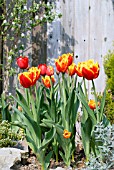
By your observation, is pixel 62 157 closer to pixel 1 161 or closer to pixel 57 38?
pixel 1 161

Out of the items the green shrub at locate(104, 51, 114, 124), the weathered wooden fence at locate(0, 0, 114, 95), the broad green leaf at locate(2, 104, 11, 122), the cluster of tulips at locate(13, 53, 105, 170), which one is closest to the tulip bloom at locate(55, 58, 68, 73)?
the cluster of tulips at locate(13, 53, 105, 170)

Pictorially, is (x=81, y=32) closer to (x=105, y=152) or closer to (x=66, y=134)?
(x=66, y=134)

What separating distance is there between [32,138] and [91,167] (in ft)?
2.13

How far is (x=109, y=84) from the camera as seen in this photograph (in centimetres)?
410

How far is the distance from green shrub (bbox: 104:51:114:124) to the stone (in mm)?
1653

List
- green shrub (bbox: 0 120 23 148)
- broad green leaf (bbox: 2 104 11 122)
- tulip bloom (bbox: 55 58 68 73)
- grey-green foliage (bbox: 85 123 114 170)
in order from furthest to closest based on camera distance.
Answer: broad green leaf (bbox: 2 104 11 122), green shrub (bbox: 0 120 23 148), tulip bloom (bbox: 55 58 68 73), grey-green foliage (bbox: 85 123 114 170)

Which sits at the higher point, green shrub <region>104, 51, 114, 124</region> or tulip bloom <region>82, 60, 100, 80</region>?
tulip bloom <region>82, 60, 100, 80</region>

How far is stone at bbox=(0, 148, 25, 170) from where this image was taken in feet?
7.97

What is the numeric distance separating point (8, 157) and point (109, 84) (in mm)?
1952

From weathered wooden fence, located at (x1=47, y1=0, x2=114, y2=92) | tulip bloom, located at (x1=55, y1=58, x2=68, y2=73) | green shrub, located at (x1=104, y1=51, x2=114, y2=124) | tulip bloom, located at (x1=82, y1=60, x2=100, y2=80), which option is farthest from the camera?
weathered wooden fence, located at (x1=47, y1=0, x2=114, y2=92)

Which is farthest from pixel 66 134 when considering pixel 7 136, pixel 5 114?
pixel 5 114

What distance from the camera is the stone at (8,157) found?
95.6 inches

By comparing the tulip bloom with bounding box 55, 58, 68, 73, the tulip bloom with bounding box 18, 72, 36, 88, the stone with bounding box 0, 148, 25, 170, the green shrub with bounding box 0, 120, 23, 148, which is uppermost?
the tulip bloom with bounding box 55, 58, 68, 73

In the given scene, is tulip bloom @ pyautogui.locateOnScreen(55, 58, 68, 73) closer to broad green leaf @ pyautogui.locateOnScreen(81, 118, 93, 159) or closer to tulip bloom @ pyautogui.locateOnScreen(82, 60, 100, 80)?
tulip bloom @ pyautogui.locateOnScreen(82, 60, 100, 80)
